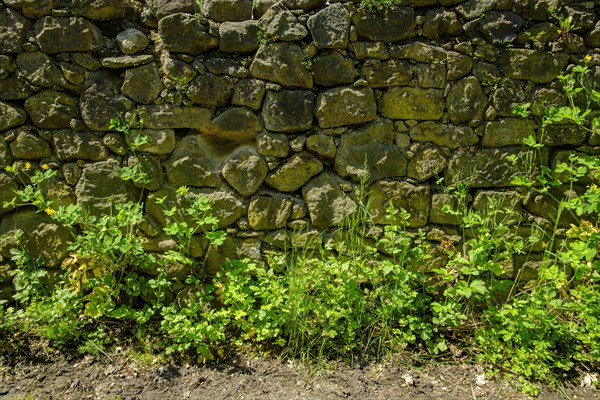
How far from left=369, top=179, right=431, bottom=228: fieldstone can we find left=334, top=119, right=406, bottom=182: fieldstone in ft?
0.31

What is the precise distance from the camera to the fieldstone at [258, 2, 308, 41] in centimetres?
278

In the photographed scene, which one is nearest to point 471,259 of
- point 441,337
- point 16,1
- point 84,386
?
point 441,337

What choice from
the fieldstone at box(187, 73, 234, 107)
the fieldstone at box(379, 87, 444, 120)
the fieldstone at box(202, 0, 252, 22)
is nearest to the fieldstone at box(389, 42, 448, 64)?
the fieldstone at box(379, 87, 444, 120)

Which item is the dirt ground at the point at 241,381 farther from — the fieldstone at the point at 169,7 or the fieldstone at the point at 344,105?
the fieldstone at the point at 169,7

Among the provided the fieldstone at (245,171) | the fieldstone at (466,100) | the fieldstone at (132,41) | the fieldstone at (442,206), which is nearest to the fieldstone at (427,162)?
the fieldstone at (442,206)

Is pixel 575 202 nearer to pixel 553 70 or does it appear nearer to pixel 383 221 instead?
pixel 553 70

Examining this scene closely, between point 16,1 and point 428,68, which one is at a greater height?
point 16,1

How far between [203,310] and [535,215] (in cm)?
241

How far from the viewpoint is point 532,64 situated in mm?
2877

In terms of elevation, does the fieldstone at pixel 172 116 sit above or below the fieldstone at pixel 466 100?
below

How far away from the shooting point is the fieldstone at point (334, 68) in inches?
112

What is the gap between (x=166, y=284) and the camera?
277 cm

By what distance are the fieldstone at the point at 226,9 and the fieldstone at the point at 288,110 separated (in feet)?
1.81

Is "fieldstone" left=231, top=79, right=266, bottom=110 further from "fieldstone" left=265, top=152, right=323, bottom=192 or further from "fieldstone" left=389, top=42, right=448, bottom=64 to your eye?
"fieldstone" left=389, top=42, right=448, bottom=64
